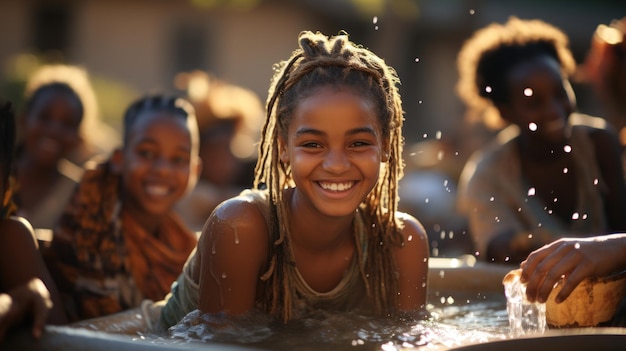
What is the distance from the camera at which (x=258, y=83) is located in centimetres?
1819

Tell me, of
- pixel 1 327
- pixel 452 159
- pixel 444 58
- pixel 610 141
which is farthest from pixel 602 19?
pixel 1 327

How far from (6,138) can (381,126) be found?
1278 millimetres

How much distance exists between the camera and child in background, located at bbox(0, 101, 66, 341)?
8.18ft

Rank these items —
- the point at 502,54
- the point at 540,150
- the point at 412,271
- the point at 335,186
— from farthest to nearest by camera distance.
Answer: the point at 502,54
the point at 540,150
the point at 412,271
the point at 335,186

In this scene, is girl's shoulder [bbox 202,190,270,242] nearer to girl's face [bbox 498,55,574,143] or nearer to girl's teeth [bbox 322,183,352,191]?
girl's teeth [bbox 322,183,352,191]

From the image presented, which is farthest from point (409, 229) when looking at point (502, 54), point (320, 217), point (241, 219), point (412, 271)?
point (502, 54)

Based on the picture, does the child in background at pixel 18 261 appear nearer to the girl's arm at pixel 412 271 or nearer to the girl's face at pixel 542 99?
the girl's arm at pixel 412 271

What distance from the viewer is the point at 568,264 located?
2836mm

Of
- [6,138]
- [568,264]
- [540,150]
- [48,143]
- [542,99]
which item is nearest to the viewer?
[568,264]

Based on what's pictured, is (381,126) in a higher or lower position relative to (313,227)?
higher

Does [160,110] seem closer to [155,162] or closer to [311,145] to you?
[155,162]

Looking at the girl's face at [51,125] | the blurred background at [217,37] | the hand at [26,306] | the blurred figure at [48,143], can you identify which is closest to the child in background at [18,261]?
the hand at [26,306]

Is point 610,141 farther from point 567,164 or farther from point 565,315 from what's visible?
point 565,315

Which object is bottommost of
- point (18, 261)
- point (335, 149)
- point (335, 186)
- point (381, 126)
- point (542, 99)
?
point (18, 261)
